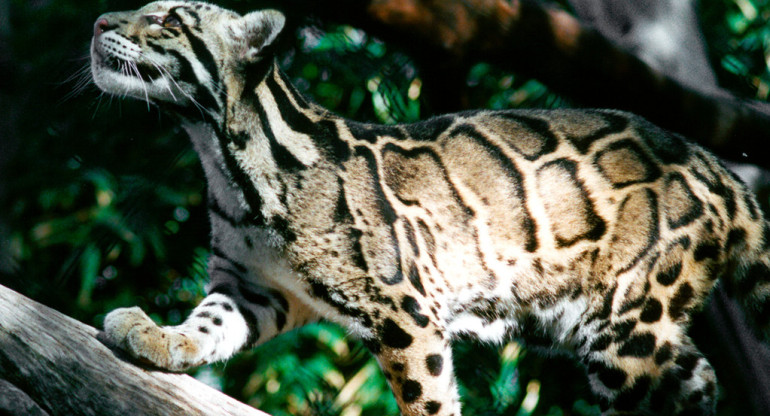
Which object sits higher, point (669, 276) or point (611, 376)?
point (669, 276)

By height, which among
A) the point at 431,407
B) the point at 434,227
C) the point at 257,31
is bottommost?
the point at 431,407

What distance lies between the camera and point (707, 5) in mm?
5879

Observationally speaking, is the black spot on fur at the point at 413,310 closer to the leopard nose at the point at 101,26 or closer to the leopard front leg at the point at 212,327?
the leopard front leg at the point at 212,327

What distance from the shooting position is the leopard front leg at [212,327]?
269 cm

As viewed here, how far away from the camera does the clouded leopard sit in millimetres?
2926

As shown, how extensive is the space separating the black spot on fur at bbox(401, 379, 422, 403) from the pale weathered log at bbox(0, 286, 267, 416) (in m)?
0.61

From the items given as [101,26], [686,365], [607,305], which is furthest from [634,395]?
[101,26]

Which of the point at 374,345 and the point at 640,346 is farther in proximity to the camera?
the point at 640,346

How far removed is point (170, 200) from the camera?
458 centimetres

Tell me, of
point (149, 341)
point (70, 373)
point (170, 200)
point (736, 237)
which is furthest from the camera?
point (170, 200)

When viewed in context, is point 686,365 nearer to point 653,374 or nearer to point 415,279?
point 653,374

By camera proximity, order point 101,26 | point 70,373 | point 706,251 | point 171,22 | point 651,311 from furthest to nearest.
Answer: point 706,251, point 651,311, point 171,22, point 101,26, point 70,373

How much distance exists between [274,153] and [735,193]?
5.86 ft

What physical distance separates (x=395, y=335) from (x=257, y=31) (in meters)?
1.14
